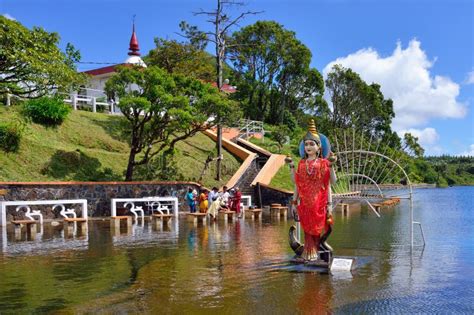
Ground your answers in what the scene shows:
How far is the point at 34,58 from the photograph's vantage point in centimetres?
1440

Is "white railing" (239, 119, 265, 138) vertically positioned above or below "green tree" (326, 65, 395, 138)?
below

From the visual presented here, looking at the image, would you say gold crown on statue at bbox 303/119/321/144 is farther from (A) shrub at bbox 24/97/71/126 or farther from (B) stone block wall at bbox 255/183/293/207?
(A) shrub at bbox 24/97/71/126

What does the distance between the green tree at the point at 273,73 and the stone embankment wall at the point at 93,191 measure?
20.1m

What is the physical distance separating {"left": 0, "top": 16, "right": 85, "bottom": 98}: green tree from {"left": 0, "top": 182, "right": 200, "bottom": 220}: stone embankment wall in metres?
3.88

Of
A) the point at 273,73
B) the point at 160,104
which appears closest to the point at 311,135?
the point at 160,104

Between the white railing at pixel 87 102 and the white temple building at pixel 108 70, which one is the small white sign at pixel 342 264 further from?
the white temple building at pixel 108 70

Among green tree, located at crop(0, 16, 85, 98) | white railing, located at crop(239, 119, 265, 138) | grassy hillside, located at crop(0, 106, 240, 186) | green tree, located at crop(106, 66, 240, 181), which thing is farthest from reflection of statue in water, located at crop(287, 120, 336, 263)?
white railing, located at crop(239, 119, 265, 138)

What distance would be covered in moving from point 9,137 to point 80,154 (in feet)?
10.4

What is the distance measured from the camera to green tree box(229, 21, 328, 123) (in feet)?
137

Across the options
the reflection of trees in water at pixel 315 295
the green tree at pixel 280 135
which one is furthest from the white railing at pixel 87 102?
the reflection of trees in water at pixel 315 295

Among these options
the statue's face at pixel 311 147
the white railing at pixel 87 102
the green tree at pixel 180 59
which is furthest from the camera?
the green tree at pixel 180 59

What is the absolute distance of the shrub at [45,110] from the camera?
77.2 ft

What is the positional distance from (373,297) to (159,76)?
15645 millimetres

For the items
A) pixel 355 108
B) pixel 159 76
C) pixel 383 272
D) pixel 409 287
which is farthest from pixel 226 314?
pixel 355 108
